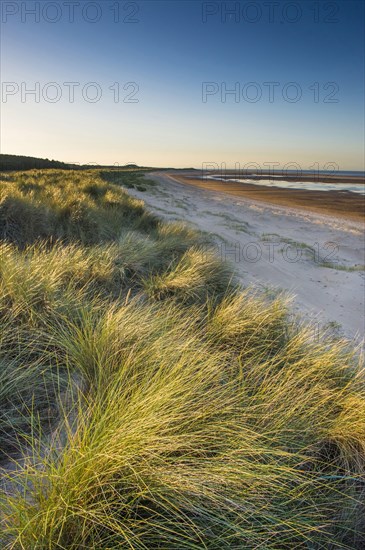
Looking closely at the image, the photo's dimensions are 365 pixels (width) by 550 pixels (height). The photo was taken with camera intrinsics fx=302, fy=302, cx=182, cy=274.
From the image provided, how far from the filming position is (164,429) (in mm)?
1299

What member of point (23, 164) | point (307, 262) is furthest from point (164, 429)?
point (23, 164)

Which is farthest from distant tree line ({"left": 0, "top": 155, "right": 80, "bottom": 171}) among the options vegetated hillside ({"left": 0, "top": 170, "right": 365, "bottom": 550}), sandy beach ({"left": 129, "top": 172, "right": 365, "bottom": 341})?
vegetated hillside ({"left": 0, "top": 170, "right": 365, "bottom": 550})

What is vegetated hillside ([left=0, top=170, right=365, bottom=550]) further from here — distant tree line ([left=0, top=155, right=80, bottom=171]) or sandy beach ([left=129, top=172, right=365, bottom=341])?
distant tree line ([left=0, top=155, right=80, bottom=171])

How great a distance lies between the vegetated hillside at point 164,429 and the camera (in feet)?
3.68

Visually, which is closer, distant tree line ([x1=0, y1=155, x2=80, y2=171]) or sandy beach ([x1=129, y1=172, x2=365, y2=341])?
sandy beach ([x1=129, y1=172, x2=365, y2=341])

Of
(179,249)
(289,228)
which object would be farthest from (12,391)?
(289,228)

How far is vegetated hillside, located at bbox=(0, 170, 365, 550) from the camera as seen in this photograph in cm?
112

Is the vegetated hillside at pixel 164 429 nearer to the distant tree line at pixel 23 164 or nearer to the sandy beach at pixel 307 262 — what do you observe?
the sandy beach at pixel 307 262

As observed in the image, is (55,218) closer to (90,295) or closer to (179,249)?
(179,249)

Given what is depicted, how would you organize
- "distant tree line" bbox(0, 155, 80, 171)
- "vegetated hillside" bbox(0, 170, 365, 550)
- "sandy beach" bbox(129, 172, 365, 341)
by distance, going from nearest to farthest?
"vegetated hillside" bbox(0, 170, 365, 550)
"sandy beach" bbox(129, 172, 365, 341)
"distant tree line" bbox(0, 155, 80, 171)

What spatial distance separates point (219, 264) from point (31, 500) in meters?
3.79

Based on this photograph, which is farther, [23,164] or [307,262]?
[23,164]

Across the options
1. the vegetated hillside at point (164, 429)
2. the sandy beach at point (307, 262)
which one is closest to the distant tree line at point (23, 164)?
the sandy beach at point (307, 262)

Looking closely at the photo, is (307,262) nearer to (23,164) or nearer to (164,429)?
(164,429)
